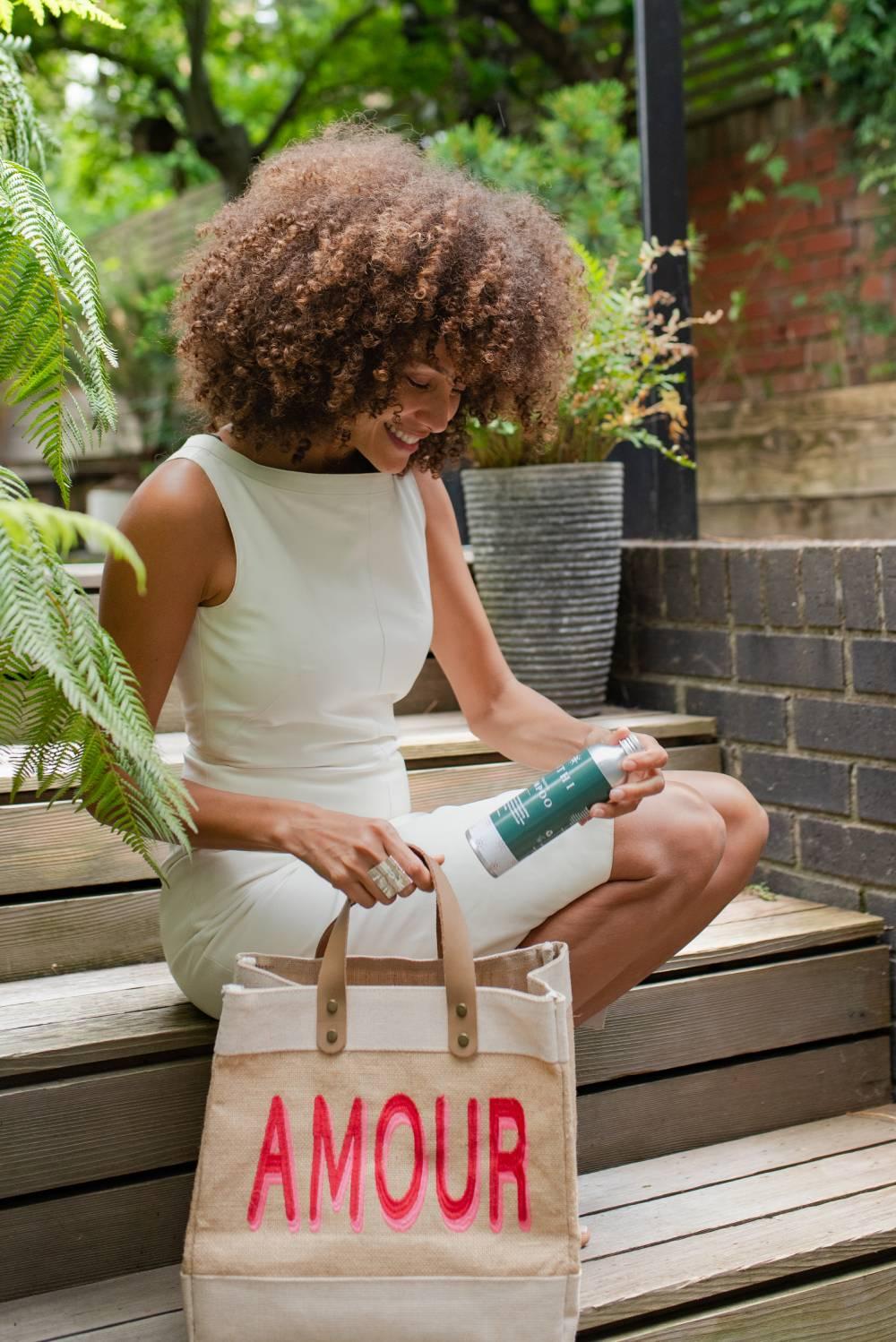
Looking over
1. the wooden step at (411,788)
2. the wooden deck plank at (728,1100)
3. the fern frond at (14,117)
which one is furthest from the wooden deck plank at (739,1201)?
the fern frond at (14,117)

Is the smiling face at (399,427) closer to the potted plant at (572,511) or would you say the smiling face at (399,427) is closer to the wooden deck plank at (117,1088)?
the wooden deck plank at (117,1088)

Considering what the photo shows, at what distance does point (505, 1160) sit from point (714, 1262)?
43 cm

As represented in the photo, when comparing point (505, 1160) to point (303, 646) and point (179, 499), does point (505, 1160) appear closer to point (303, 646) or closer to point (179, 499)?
point (303, 646)

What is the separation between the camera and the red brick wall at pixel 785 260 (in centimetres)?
427

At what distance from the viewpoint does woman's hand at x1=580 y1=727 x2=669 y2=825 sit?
1411mm

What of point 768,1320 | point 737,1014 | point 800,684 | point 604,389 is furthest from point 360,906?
point 604,389

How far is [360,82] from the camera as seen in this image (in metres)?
6.25

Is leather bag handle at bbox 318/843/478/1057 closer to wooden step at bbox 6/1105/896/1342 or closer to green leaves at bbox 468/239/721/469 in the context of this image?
wooden step at bbox 6/1105/896/1342

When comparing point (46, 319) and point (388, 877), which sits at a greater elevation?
point (46, 319)

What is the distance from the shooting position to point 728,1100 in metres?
1.94

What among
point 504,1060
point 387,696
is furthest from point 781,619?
point 504,1060

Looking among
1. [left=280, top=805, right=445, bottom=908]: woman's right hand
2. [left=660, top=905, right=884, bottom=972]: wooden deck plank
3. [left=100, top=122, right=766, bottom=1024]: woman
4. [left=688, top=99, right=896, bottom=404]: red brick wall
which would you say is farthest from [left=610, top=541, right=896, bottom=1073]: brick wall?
[left=688, top=99, right=896, bottom=404]: red brick wall

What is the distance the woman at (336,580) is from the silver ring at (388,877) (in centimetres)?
2

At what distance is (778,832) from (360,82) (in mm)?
5001
